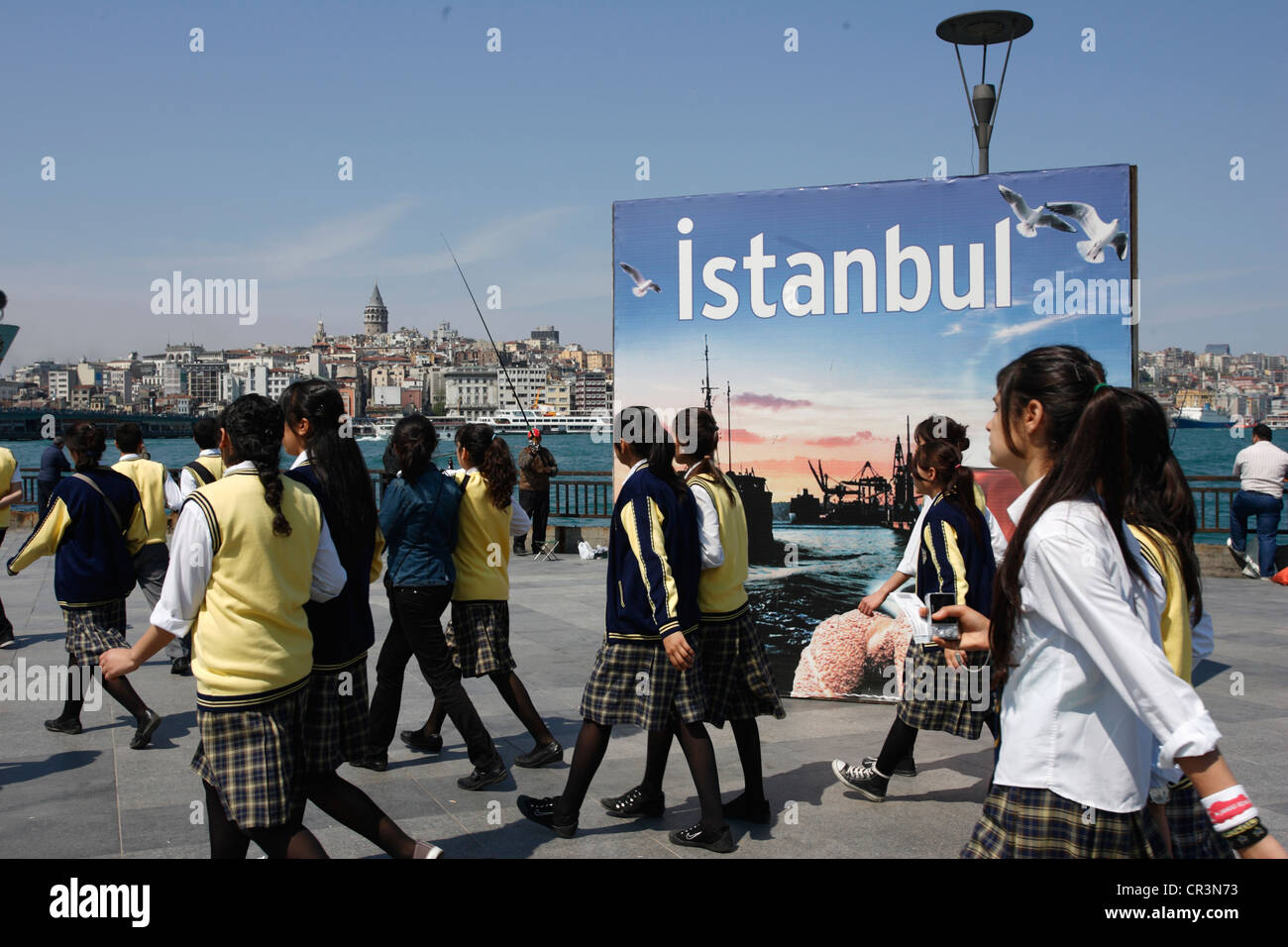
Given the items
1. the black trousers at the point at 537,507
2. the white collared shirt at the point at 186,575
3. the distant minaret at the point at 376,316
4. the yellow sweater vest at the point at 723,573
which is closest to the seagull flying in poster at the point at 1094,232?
the yellow sweater vest at the point at 723,573

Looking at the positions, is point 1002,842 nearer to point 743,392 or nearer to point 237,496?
point 237,496

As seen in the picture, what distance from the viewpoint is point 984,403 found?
18.9 ft

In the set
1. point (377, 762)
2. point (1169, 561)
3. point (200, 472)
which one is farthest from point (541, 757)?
point (1169, 561)

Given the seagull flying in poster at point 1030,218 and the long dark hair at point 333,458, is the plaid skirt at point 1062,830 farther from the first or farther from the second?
the seagull flying in poster at point 1030,218

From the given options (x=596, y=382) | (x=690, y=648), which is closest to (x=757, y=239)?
(x=690, y=648)

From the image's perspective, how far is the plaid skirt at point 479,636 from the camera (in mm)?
4883

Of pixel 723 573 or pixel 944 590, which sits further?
pixel 944 590

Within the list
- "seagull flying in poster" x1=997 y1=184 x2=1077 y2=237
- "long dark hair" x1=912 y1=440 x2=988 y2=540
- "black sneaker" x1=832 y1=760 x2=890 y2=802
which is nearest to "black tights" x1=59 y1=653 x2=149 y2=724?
"black sneaker" x1=832 y1=760 x2=890 y2=802

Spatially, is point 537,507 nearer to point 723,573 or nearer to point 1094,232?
point 1094,232

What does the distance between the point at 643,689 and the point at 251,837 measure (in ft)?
4.88

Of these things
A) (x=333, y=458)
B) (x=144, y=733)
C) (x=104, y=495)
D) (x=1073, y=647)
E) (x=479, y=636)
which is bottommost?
(x=144, y=733)

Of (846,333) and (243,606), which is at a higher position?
(846,333)

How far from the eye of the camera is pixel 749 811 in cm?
418
